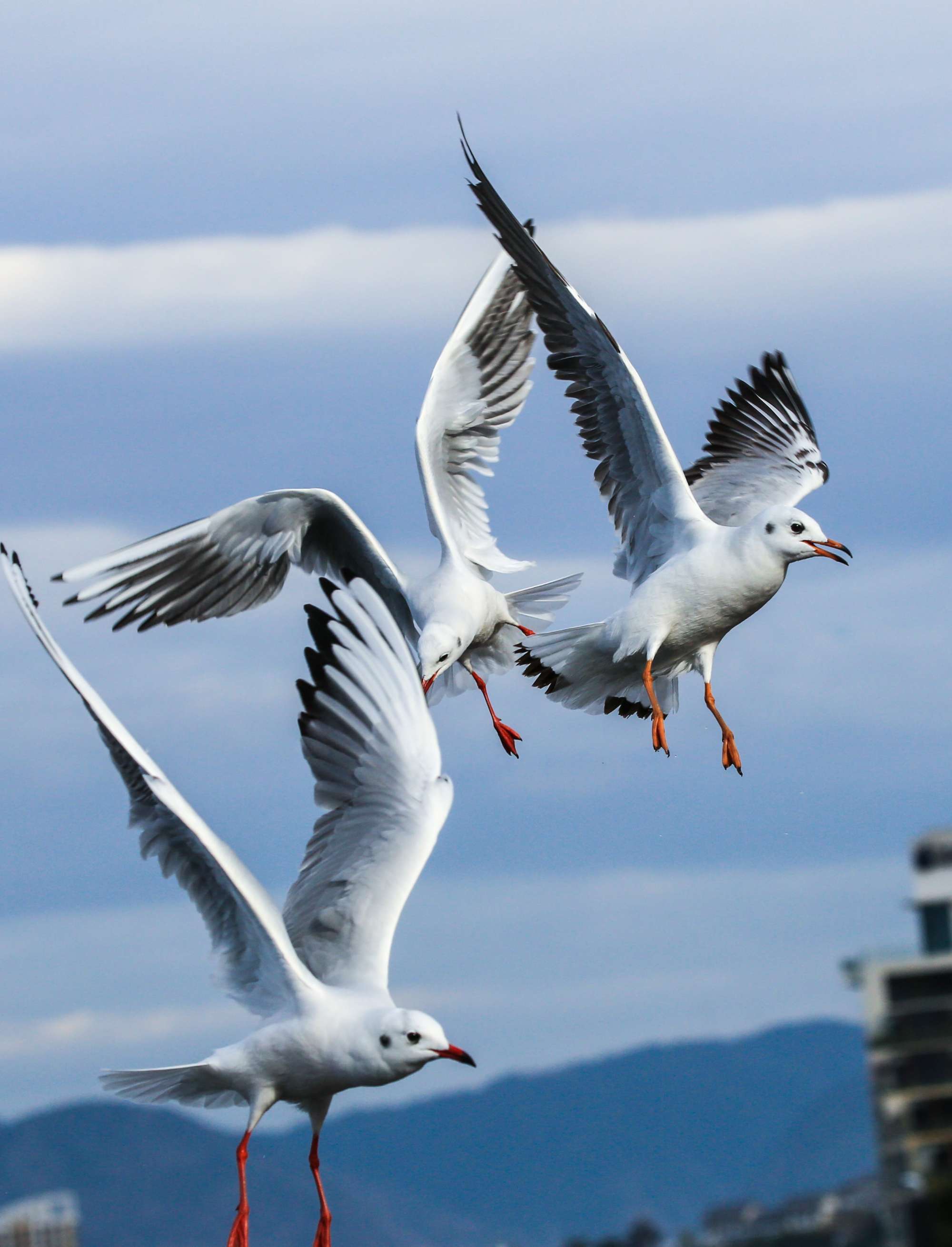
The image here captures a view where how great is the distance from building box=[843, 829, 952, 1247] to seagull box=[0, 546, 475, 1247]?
2819 centimetres

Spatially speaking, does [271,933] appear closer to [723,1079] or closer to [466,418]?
[466,418]

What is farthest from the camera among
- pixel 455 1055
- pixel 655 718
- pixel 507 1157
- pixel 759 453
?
pixel 507 1157

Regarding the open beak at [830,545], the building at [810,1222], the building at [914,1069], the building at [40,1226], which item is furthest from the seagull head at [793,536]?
the building at [40,1226]

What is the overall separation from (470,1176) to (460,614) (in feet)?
461

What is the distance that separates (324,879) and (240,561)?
4101 mm

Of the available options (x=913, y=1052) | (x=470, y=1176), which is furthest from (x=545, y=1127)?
(x=913, y=1052)

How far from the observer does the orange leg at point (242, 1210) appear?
952cm

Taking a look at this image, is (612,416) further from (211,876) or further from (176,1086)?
(176,1086)

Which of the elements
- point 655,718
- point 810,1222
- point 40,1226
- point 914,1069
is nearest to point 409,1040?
point 655,718

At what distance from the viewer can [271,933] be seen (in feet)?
30.2

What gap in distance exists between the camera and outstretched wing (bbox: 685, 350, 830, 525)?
13656mm

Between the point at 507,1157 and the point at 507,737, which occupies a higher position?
the point at 507,737

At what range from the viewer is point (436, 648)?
480 inches

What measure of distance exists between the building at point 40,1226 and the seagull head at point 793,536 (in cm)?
10454
